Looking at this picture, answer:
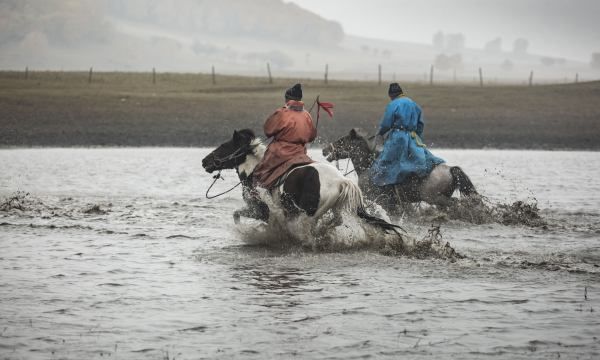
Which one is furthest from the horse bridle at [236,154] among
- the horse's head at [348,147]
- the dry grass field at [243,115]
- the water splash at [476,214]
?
the dry grass field at [243,115]

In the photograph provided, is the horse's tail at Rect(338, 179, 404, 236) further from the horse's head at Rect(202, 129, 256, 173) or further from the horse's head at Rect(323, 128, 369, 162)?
the horse's head at Rect(323, 128, 369, 162)

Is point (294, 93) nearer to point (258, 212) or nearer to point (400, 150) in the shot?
point (258, 212)

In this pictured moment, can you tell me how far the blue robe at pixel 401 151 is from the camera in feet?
41.2

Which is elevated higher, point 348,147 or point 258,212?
point 348,147

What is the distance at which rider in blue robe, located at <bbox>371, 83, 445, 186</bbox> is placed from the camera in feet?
41.2

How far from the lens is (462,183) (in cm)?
1232

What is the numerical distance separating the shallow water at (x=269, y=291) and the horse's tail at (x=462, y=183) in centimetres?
50

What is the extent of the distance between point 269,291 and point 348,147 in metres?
5.03

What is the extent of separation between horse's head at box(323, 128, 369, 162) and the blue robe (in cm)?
28

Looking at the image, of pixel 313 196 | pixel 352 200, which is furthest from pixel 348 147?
pixel 313 196

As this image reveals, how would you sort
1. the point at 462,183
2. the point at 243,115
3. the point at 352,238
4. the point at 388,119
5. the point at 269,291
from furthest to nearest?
the point at 243,115 < the point at 388,119 < the point at 462,183 < the point at 352,238 < the point at 269,291

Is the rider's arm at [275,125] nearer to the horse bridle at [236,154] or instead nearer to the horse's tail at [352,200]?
the horse bridle at [236,154]

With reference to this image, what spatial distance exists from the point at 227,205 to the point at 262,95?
24658 millimetres

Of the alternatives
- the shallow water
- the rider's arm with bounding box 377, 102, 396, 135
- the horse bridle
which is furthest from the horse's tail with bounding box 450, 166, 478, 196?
the horse bridle
